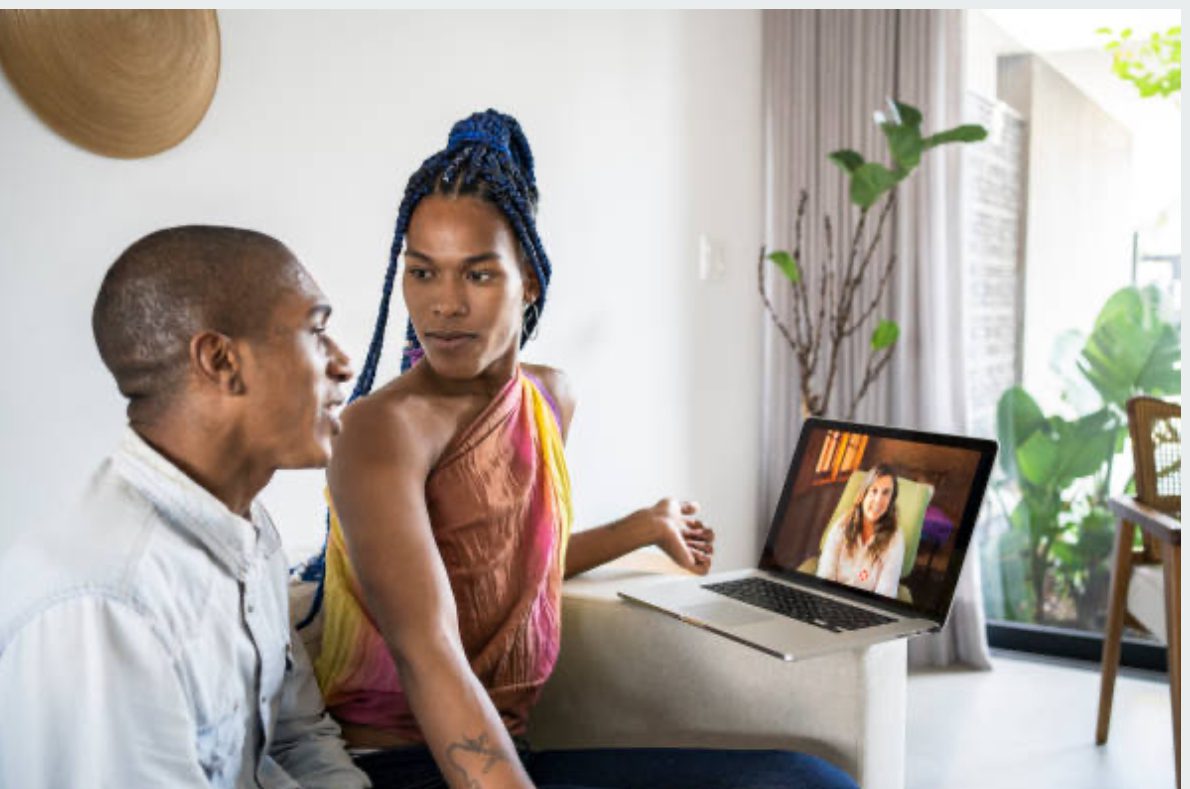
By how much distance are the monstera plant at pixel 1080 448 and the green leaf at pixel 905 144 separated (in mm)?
926

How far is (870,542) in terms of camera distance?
159 cm

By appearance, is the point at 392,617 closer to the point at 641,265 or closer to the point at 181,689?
the point at 181,689

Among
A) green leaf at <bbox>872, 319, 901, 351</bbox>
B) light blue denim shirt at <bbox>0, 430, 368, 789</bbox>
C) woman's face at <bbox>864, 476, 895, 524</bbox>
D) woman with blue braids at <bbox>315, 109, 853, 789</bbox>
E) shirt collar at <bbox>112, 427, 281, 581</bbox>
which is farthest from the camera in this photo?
green leaf at <bbox>872, 319, 901, 351</bbox>

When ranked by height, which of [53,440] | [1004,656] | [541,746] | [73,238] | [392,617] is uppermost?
[73,238]

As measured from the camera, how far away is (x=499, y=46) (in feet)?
8.30

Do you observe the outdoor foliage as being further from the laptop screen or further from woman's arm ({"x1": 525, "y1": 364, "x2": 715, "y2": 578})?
woman's arm ({"x1": 525, "y1": 364, "x2": 715, "y2": 578})

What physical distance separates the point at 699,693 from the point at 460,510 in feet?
1.52

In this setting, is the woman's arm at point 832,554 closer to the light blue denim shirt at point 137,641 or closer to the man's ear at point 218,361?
the light blue denim shirt at point 137,641

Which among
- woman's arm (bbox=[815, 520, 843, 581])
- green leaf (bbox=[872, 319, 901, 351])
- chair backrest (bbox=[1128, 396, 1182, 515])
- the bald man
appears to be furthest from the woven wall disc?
chair backrest (bbox=[1128, 396, 1182, 515])

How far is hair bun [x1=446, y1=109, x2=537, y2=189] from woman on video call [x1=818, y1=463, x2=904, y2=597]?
0.65 metres

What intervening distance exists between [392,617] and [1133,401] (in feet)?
8.00

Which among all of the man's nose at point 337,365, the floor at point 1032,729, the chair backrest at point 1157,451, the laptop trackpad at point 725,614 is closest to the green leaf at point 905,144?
the chair backrest at point 1157,451

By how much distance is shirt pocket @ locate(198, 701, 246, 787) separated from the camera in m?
0.97

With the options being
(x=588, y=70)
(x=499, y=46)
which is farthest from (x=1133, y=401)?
(x=499, y=46)
